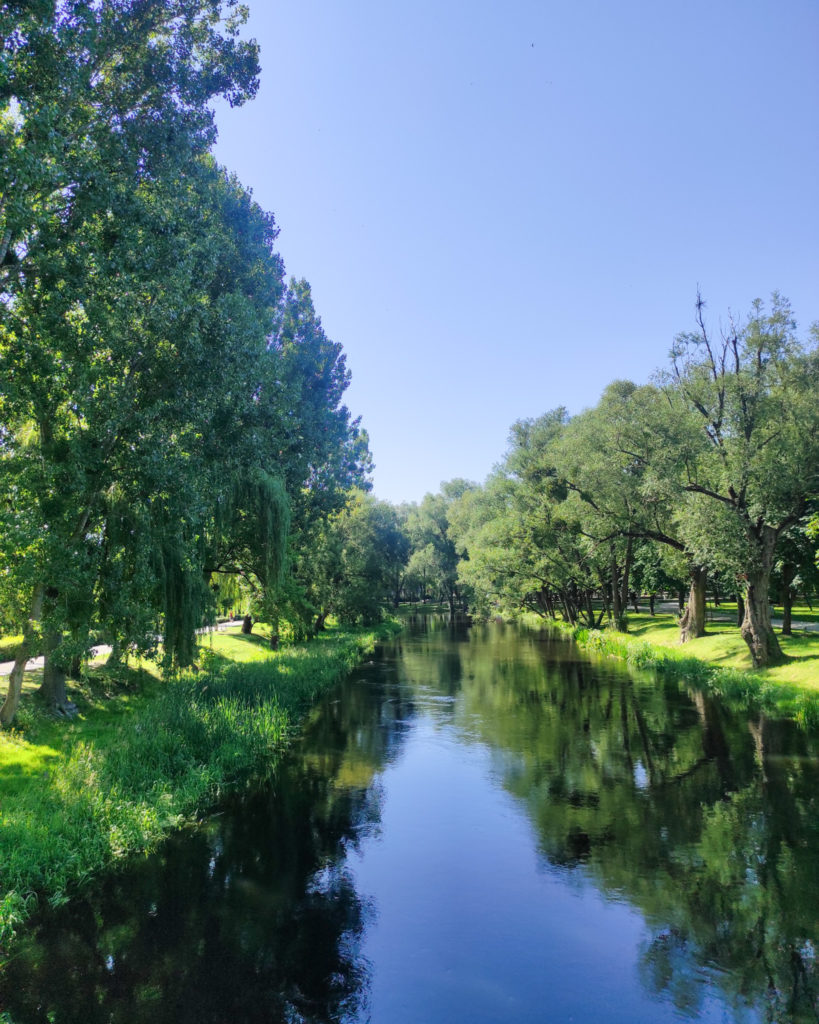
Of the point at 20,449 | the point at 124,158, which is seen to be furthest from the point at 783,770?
the point at 124,158

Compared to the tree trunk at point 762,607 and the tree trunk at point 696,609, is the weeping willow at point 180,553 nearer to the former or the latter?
the tree trunk at point 762,607

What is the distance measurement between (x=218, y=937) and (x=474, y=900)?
4.07 meters

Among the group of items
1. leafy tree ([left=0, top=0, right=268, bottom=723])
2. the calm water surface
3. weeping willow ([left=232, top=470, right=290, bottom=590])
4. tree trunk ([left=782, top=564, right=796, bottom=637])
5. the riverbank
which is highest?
leafy tree ([left=0, top=0, right=268, bottom=723])

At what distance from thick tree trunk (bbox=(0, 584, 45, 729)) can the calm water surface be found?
5.53m

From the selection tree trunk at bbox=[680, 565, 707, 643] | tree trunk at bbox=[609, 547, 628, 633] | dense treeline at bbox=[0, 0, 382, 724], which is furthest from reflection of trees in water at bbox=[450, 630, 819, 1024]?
tree trunk at bbox=[609, 547, 628, 633]

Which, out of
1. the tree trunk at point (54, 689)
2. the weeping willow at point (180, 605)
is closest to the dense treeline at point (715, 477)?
the weeping willow at point (180, 605)

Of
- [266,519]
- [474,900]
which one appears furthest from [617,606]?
[474,900]

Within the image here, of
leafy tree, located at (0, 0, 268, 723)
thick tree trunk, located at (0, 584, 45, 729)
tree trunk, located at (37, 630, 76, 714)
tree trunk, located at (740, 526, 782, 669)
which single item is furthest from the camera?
tree trunk, located at (740, 526, 782, 669)

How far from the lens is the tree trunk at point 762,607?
24875 millimetres

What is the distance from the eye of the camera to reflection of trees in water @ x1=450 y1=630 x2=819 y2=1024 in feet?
26.5

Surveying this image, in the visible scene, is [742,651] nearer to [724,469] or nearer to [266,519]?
[724,469]

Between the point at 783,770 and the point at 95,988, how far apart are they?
15.7 metres

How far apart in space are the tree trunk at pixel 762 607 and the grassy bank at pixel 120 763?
61.2 feet

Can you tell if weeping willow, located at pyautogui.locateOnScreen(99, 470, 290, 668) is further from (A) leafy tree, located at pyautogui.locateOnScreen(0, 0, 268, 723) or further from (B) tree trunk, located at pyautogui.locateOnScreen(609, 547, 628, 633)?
(B) tree trunk, located at pyautogui.locateOnScreen(609, 547, 628, 633)
